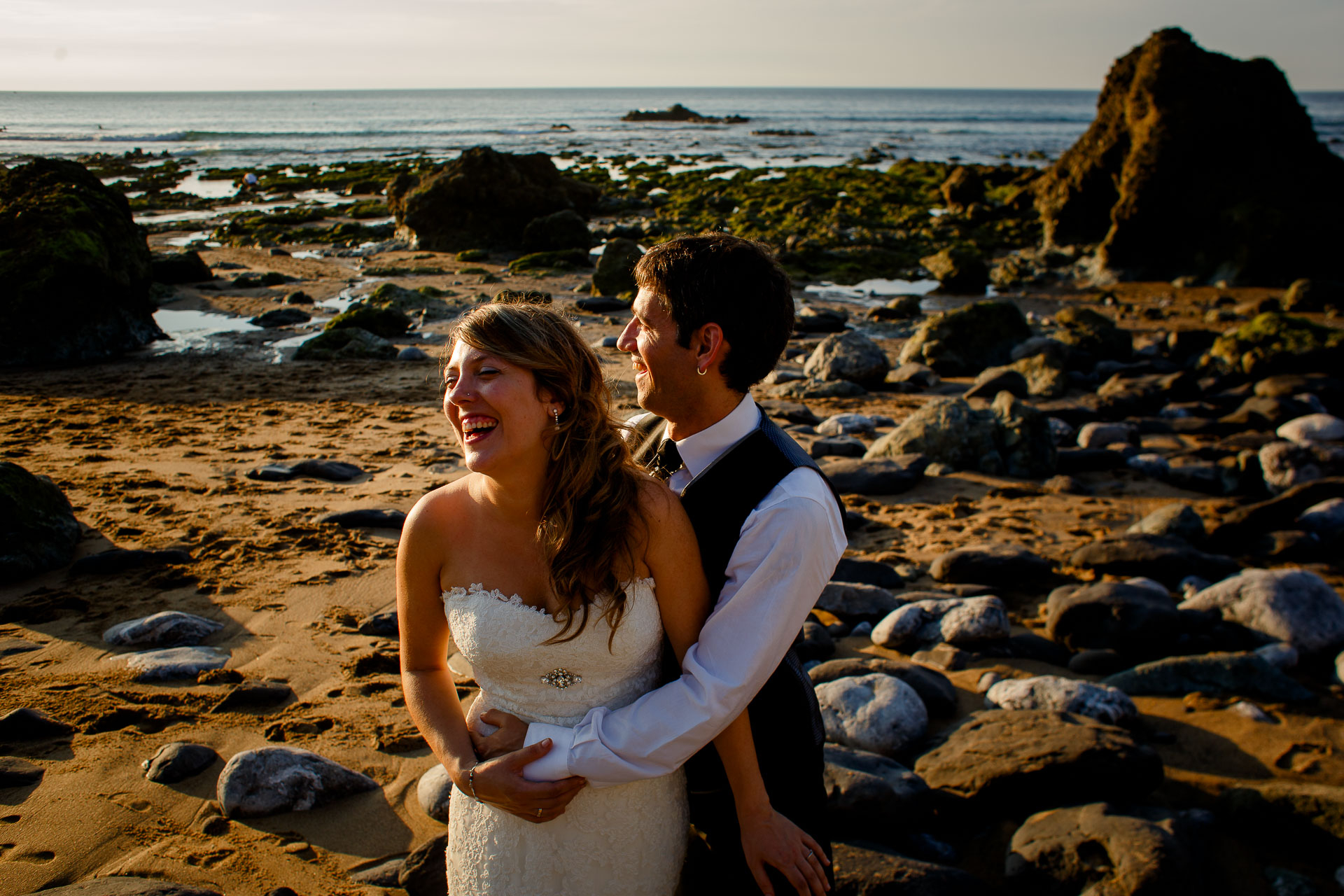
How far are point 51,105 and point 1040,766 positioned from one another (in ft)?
493

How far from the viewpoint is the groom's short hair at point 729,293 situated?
231 cm

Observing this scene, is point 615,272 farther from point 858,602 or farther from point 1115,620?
point 1115,620

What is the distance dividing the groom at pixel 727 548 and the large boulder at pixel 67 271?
12.0 meters

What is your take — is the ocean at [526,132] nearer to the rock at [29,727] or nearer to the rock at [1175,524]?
the rock at [1175,524]

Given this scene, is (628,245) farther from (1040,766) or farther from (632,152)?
(632,152)

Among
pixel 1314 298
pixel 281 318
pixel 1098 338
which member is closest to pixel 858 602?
pixel 1098 338

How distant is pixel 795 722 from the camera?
89.8 inches

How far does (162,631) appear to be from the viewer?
466 centimetres

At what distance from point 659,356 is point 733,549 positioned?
22.9 inches

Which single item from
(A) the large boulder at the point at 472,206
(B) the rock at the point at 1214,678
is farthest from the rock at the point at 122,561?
(A) the large boulder at the point at 472,206

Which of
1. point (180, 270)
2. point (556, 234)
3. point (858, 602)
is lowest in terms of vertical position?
point (858, 602)

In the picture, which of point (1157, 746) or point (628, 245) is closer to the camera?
point (1157, 746)

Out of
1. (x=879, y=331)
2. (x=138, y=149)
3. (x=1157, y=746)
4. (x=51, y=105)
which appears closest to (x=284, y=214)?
(x=879, y=331)

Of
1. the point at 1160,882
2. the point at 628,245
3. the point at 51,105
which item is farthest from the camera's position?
the point at 51,105
